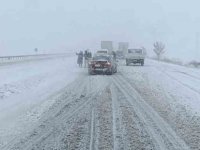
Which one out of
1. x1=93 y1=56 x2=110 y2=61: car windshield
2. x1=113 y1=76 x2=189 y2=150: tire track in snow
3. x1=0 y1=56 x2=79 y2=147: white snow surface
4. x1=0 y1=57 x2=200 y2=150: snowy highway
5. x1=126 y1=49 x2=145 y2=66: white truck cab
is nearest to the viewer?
x1=113 y1=76 x2=189 y2=150: tire track in snow

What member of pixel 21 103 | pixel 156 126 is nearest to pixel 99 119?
pixel 156 126

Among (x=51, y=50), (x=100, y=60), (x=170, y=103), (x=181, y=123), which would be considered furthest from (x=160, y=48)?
(x=51, y=50)

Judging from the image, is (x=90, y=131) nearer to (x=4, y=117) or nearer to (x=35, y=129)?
(x=35, y=129)

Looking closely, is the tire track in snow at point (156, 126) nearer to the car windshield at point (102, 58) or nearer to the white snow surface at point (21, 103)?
the white snow surface at point (21, 103)

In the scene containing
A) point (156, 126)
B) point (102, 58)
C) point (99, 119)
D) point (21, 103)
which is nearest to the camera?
point (156, 126)

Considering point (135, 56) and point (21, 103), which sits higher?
point (21, 103)

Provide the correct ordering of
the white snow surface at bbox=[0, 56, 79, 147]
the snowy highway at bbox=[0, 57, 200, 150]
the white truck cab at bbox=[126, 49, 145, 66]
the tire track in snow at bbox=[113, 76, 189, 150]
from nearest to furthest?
the tire track in snow at bbox=[113, 76, 189, 150]
the snowy highway at bbox=[0, 57, 200, 150]
the white snow surface at bbox=[0, 56, 79, 147]
the white truck cab at bbox=[126, 49, 145, 66]

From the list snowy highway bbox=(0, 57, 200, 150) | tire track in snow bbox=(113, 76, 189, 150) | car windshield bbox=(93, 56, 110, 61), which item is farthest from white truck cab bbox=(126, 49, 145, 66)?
tire track in snow bbox=(113, 76, 189, 150)

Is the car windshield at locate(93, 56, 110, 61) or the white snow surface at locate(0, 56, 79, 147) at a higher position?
the car windshield at locate(93, 56, 110, 61)

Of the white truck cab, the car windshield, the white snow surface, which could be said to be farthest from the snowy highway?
the white truck cab

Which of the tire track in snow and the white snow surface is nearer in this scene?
the tire track in snow

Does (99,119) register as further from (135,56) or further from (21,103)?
(135,56)

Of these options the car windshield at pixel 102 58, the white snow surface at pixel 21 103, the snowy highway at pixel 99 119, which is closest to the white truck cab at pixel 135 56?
the car windshield at pixel 102 58

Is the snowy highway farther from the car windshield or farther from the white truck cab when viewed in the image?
the white truck cab
